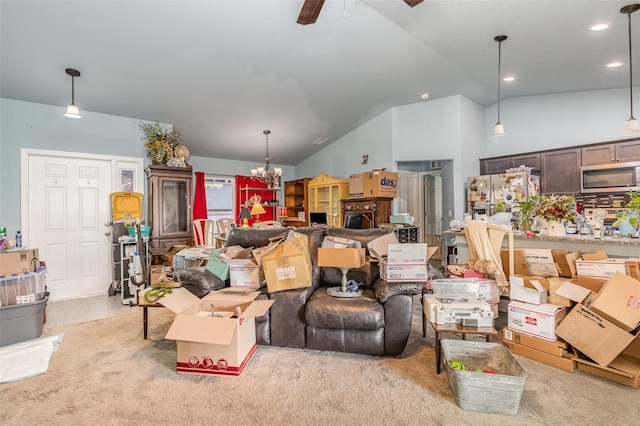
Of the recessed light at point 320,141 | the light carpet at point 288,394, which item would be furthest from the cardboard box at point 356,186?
the light carpet at point 288,394

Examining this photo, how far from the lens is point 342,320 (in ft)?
7.57

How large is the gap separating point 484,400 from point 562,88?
17.4 feet

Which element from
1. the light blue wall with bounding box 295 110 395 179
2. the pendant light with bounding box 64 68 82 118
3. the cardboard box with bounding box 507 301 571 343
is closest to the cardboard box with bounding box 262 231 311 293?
the cardboard box with bounding box 507 301 571 343

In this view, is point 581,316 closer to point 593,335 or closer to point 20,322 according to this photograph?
point 593,335

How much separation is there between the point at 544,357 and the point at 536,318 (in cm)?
27

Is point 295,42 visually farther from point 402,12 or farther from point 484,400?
point 484,400

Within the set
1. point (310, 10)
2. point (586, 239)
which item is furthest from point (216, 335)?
point (586, 239)

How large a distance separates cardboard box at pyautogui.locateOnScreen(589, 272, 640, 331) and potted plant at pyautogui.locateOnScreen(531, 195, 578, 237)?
0.90 metres

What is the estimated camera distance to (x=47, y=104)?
4.01m

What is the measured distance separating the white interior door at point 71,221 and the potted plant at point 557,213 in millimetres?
5540

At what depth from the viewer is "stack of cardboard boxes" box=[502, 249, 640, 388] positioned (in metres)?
2.00

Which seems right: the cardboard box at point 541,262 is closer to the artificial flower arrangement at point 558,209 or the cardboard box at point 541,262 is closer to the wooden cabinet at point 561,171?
the artificial flower arrangement at point 558,209

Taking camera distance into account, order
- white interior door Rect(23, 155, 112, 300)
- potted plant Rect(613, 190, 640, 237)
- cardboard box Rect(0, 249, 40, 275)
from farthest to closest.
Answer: white interior door Rect(23, 155, 112, 300), cardboard box Rect(0, 249, 40, 275), potted plant Rect(613, 190, 640, 237)

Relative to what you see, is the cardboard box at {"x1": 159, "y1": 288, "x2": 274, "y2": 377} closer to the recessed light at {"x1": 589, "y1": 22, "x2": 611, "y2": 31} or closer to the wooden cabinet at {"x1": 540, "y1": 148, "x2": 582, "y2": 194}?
the recessed light at {"x1": 589, "y1": 22, "x2": 611, "y2": 31}
